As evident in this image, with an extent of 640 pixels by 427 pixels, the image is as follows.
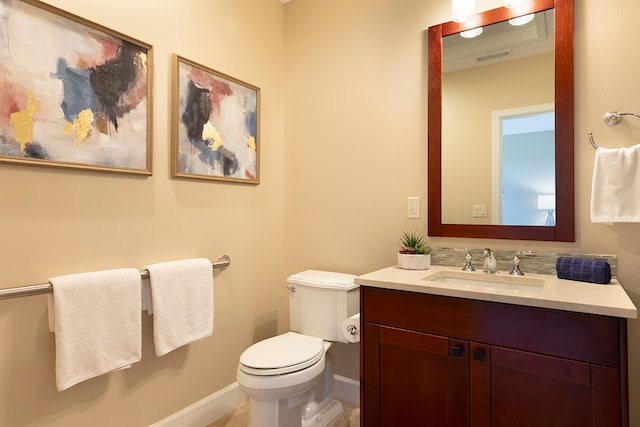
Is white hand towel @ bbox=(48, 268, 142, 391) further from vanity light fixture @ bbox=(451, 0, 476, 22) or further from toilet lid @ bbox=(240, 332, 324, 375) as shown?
vanity light fixture @ bbox=(451, 0, 476, 22)

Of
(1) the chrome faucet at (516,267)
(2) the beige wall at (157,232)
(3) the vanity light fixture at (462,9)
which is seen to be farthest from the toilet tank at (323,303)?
(3) the vanity light fixture at (462,9)

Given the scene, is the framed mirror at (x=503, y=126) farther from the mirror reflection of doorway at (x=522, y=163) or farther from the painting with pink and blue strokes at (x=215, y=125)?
the painting with pink and blue strokes at (x=215, y=125)

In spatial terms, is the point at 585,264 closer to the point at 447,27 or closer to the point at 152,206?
the point at 447,27

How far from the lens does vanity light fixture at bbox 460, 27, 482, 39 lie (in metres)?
1.82

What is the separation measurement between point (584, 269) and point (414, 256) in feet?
2.20

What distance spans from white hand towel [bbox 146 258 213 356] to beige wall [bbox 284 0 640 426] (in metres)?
0.75

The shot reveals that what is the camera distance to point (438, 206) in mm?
1914

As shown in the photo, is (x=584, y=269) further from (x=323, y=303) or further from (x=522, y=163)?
(x=323, y=303)

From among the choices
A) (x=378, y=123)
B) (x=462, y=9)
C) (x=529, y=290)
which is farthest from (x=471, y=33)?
(x=529, y=290)

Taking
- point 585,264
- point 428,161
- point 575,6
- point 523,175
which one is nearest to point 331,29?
point 428,161

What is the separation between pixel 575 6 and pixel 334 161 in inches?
53.1

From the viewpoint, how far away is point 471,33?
184cm

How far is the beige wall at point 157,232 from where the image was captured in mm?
1367

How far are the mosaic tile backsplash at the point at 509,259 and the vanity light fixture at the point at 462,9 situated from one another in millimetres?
1124
